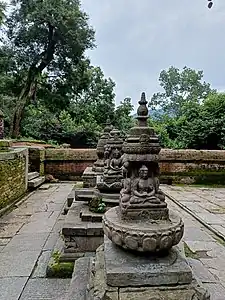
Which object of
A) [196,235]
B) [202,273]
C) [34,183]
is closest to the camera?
[202,273]

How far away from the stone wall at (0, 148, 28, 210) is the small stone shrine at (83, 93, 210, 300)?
449cm

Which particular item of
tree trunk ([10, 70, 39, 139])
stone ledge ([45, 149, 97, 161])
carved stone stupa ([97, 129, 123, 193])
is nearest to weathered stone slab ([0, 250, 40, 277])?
carved stone stupa ([97, 129, 123, 193])

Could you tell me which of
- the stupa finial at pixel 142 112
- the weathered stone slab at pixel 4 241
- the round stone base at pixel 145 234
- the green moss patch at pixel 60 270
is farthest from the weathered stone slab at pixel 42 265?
the stupa finial at pixel 142 112

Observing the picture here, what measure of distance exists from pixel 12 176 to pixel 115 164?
12.3ft

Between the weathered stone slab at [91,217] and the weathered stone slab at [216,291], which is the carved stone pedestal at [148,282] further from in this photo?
the weathered stone slab at [91,217]

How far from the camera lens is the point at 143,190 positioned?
2.55 meters

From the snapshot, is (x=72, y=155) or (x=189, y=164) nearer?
(x=189, y=164)

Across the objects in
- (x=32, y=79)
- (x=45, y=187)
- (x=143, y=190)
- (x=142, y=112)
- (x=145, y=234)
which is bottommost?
(x=45, y=187)

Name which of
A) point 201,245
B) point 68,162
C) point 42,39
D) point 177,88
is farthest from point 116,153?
point 177,88

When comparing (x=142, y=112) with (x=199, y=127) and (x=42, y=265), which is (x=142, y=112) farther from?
(x=199, y=127)

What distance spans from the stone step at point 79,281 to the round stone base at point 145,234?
1.78 feet

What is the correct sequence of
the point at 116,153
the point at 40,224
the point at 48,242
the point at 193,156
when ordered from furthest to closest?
1. the point at 193,156
2. the point at 40,224
3. the point at 48,242
4. the point at 116,153

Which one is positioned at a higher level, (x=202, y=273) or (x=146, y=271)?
(x=146, y=271)

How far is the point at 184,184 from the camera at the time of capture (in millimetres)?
10984
